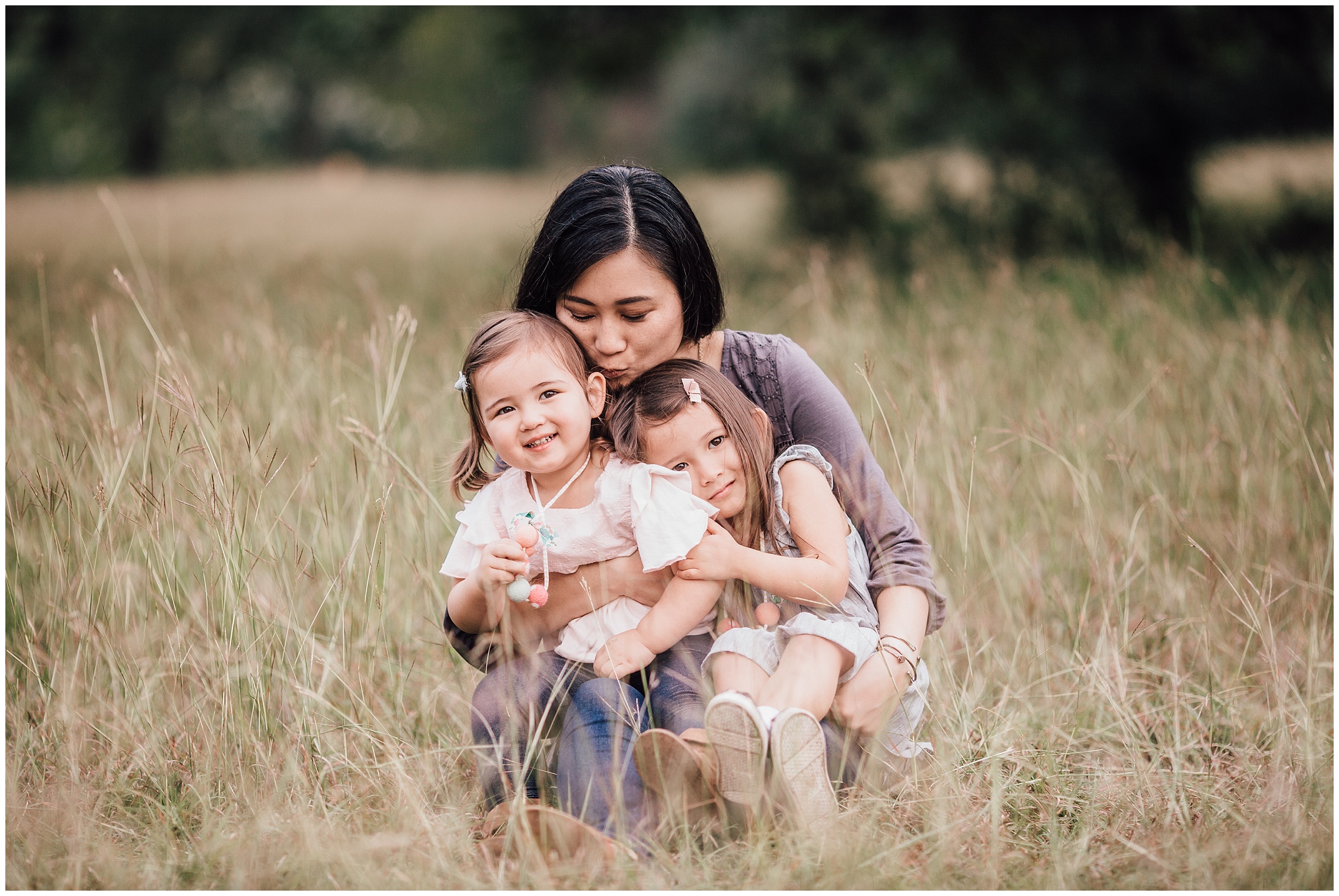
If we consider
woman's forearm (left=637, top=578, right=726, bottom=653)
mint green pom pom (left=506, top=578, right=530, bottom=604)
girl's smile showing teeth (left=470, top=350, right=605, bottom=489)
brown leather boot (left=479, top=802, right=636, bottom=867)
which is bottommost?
brown leather boot (left=479, top=802, right=636, bottom=867)

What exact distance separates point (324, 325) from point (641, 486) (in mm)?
3063

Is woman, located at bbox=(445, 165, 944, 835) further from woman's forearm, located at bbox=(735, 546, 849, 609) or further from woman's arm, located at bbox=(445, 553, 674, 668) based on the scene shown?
woman's forearm, located at bbox=(735, 546, 849, 609)

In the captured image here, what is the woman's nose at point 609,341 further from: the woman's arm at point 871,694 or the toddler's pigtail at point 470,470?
the woman's arm at point 871,694

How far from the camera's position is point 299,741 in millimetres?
2010

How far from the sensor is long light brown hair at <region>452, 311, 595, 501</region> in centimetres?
186

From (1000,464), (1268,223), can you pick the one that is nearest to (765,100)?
(1268,223)

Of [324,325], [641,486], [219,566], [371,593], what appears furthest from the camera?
[324,325]

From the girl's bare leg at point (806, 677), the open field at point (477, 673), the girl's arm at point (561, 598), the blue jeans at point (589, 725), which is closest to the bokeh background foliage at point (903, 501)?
the open field at point (477, 673)

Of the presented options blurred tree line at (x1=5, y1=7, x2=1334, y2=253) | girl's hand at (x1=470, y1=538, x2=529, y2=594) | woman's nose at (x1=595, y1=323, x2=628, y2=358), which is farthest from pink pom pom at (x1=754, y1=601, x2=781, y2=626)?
blurred tree line at (x1=5, y1=7, x2=1334, y2=253)

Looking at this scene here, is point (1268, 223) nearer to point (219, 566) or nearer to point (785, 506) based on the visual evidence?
point (785, 506)

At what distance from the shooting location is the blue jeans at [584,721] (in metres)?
1.75

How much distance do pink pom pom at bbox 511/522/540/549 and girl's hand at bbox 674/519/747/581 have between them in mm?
270

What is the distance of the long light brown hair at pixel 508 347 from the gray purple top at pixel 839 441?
1.26 feet

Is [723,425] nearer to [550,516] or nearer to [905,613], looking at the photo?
[550,516]
